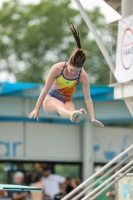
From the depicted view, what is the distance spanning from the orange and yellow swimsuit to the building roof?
7.72m

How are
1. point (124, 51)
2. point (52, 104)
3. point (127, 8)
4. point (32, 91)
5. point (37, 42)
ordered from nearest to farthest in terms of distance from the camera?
point (52, 104), point (124, 51), point (127, 8), point (32, 91), point (37, 42)

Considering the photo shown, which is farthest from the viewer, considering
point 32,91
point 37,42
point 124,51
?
point 37,42

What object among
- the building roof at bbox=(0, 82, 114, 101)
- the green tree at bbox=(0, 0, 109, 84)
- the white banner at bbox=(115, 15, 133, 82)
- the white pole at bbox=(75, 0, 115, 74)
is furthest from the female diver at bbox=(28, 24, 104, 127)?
the green tree at bbox=(0, 0, 109, 84)

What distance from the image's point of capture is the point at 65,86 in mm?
10188

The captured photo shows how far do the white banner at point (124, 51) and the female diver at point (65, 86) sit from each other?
3.74m

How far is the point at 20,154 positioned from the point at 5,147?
1.87ft

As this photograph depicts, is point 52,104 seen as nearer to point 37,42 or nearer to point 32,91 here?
point 32,91

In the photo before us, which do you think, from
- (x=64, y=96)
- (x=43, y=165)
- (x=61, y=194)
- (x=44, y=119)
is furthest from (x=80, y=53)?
(x=44, y=119)

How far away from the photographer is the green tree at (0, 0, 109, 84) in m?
37.2

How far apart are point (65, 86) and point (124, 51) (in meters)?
4.13

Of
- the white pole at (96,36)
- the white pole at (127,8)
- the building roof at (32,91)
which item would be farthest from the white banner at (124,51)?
the building roof at (32,91)

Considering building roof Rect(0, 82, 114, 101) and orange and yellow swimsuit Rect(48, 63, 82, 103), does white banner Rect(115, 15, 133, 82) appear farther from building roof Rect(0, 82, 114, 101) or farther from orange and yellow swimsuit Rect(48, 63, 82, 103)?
building roof Rect(0, 82, 114, 101)

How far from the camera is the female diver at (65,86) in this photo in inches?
374

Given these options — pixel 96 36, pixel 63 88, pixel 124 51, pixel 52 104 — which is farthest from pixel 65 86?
pixel 96 36
